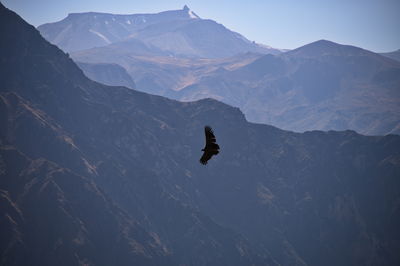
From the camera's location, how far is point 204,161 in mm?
55469

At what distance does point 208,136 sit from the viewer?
2100 inches

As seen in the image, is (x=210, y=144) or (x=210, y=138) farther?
(x=210, y=144)

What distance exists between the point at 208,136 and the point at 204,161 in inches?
128

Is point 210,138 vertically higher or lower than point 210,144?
higher
